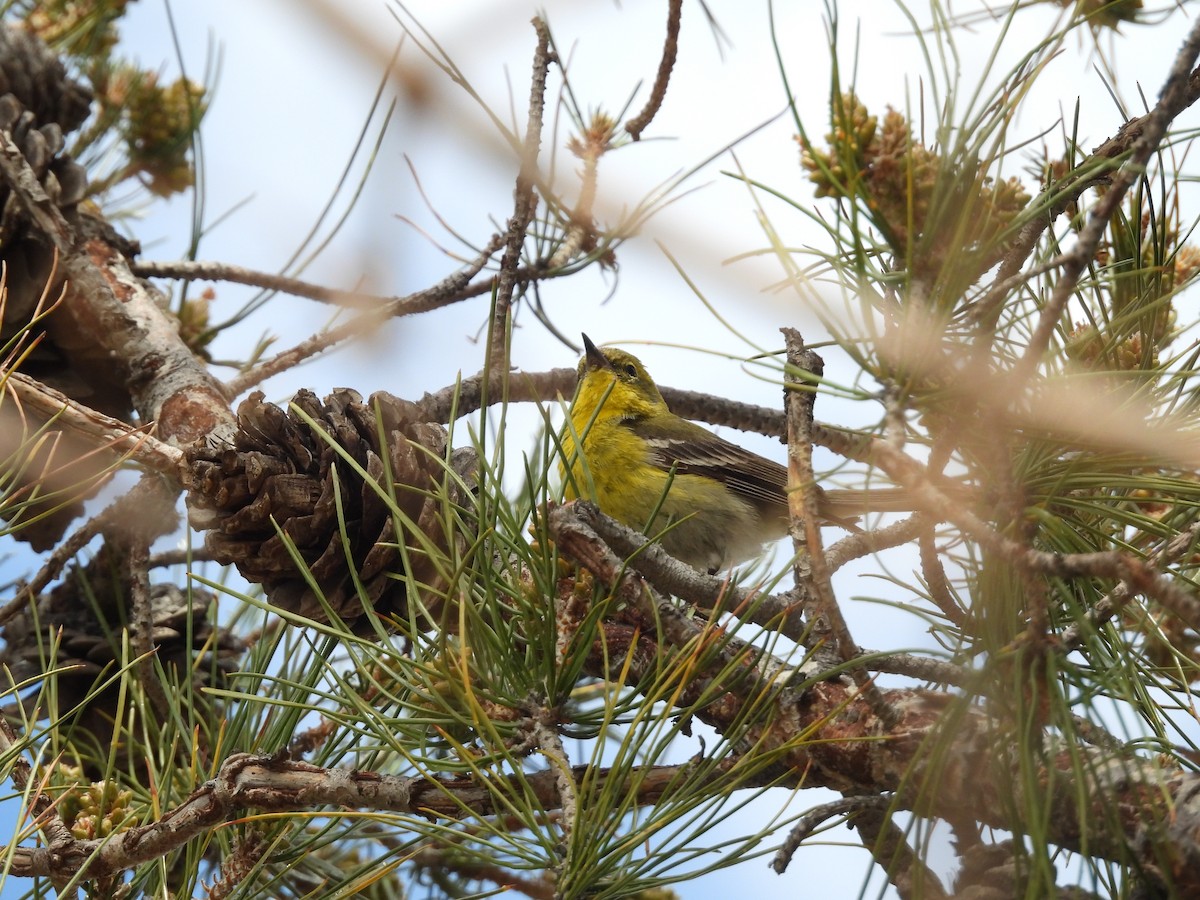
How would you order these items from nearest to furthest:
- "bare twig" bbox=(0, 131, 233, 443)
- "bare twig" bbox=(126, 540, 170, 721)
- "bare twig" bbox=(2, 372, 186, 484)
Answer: "bare twig" bbox=(2, 372, 186, 484), "bare twig" bbox=(126, 540, 170, 721), "bare twig" bbox=(0, 131, 233, 443)

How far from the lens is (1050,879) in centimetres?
152

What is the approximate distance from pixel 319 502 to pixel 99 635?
4.33 feet

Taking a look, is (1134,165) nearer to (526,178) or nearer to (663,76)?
(526,178)

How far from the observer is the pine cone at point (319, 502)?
2.46 meters

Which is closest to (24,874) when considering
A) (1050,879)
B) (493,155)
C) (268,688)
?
(268,688)

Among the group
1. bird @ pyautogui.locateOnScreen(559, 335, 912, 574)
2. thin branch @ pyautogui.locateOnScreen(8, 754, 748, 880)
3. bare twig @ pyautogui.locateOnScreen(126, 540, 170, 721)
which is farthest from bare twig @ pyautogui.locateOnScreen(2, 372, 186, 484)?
bird @ pyautogui.locateOnScreen(559, 335, 912, 574)

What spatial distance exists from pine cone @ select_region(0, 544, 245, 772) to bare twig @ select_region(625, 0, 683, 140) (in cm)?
191

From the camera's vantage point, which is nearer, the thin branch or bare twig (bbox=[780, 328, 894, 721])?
bare twig (bbox=[780, 328, 894, 721])

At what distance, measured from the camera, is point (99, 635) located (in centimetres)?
Answer: 333

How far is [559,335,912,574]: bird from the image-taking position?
14.7 ft

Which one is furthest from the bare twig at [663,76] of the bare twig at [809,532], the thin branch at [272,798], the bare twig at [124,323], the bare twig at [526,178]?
the thin branch at [272,798]

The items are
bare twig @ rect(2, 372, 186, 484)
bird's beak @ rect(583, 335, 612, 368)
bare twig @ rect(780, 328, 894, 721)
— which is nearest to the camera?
bare twig @ rect(780, 328, 894, 721)

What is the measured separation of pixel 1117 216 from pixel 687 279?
3.52ft

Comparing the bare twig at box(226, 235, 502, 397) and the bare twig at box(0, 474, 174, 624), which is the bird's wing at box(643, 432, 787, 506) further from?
the bare twig at box(0, 474, 174, 624)
